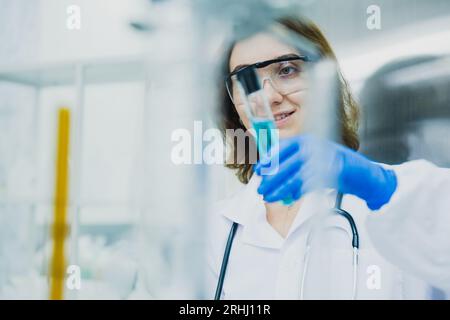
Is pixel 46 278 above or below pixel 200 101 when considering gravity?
below

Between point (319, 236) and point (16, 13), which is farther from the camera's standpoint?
point (16, 13)

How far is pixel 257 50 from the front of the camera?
1206 mm

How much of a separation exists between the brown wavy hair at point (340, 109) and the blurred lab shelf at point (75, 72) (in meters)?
0.20

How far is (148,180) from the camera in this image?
1.23 m

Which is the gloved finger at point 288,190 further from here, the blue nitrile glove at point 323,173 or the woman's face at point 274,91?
the woman's face at point 274,91

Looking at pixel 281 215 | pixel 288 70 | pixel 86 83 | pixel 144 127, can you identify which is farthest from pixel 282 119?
pixel 86 83

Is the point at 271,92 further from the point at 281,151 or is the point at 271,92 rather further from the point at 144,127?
the point at 144,127

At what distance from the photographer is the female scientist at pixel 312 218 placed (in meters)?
1.15

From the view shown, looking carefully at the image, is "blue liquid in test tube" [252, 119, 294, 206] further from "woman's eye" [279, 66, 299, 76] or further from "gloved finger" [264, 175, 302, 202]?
"woman's eye" [279, 66, 299, 76]

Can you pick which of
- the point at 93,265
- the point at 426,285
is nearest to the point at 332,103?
the point at 426,285

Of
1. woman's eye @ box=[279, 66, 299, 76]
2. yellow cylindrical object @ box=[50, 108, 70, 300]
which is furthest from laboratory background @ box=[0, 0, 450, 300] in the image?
woman's eye @ box=[279, 66, 299, 76]

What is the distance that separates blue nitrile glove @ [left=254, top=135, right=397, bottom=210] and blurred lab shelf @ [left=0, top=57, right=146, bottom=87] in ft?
1.23

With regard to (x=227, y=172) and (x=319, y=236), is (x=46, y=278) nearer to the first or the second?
(x=227, y=172)
